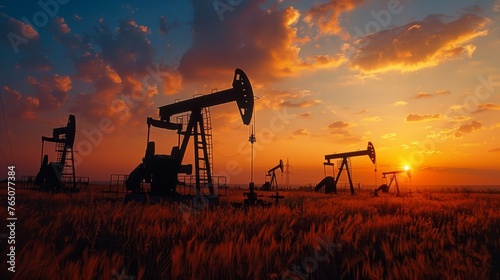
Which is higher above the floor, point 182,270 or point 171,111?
point 171,111

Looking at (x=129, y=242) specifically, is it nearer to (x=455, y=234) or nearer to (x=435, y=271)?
(x=435, y=271)

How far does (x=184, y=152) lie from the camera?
69.7 feet

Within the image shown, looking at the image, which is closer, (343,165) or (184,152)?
(184,152)

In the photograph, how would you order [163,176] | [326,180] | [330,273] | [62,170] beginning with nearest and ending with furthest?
[330,273] → [163,176] → [62,170] → [326,180]

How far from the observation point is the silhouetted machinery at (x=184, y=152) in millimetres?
19938

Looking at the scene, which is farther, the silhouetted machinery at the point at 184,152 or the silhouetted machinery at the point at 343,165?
the silhouetted machinery at the point at 343,165

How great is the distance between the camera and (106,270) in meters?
2.18

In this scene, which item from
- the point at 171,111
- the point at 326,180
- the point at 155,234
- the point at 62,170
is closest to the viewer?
the point at 155,234

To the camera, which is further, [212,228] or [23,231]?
[212,228]

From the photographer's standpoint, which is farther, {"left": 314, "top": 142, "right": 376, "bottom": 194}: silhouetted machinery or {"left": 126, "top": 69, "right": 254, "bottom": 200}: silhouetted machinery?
{"left": 314, "top": 142, "right": 376, "bottom": 194}: silhouetted machinery

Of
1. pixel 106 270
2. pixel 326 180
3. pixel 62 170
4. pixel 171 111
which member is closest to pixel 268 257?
pixel 106 270

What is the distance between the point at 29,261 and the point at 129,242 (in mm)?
1709

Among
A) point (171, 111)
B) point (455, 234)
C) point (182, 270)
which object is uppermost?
point (171, 111)

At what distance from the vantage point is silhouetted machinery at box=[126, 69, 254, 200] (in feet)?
65.4
